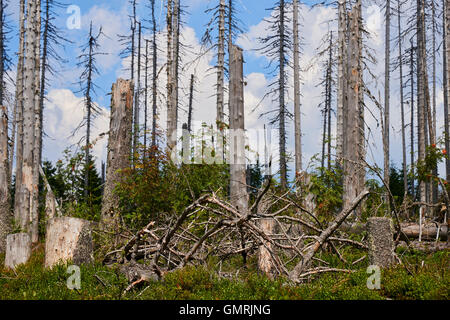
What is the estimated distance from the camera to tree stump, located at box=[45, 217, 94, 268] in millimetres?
7168

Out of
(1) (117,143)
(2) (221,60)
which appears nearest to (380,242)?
(1) (117,143)

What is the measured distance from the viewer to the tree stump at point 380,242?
595 centimetres

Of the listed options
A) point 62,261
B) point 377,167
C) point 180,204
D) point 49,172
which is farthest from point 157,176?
point 49,172

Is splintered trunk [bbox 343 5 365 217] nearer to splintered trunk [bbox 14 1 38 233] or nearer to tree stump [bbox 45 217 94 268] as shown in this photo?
tree stump [bbox 45 217 94 268]

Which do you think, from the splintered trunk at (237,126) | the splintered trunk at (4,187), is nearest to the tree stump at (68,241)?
the splintered trunk at (237,126)

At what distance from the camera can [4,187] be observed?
14367 millimetres

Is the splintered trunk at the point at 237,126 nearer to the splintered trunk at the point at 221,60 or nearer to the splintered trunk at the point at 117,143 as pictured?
the splintered trunk at the point at 117,143

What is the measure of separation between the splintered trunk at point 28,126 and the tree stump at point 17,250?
5.10 meters

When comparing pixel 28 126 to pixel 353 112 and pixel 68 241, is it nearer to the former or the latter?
pixel 68 241

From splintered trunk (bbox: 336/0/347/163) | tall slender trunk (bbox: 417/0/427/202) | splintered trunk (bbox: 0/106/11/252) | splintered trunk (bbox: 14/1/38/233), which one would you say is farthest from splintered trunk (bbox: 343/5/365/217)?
splintered trunk (bbox: 0/106/11/252)

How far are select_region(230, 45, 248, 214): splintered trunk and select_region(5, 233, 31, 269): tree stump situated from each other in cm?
497

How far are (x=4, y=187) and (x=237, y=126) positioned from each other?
9.50 m
